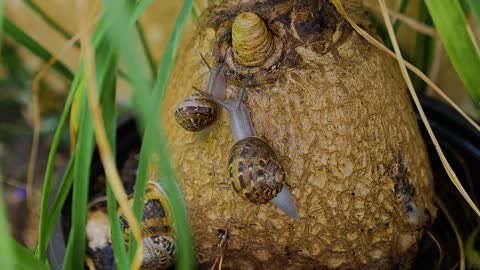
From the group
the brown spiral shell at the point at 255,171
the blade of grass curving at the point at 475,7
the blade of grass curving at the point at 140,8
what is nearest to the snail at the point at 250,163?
the brown spiral shell at the point at 255,171

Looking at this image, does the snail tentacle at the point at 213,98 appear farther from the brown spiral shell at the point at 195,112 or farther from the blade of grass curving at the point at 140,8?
the blade of grass curving at the point at 140,8

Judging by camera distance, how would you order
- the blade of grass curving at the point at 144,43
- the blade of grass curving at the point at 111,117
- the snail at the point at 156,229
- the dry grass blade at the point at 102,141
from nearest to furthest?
1. the dry grass blade at the point at 102,141
2. the blade of grass curving at the point at 111,117
3. the snail at the point at 156,229
4. the blade of grass curving at the point at 144,43

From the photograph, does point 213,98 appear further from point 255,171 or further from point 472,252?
point 472,252

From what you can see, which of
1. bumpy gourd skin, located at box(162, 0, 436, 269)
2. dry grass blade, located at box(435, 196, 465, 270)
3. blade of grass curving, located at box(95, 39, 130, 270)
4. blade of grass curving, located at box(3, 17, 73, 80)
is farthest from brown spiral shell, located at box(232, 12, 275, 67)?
dry grass blade, located at box(435, 196, 465, 270)

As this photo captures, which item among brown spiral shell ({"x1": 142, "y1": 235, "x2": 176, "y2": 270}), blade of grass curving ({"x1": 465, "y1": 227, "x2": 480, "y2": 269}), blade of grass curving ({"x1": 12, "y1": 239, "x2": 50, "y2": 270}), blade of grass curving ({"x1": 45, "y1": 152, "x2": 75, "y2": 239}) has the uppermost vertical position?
blade of grass curving ({"x1": 12, "y1": 239, "x2": 50, "y2": 270})

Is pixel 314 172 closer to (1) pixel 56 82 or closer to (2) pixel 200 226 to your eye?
(2) pixel 200 226

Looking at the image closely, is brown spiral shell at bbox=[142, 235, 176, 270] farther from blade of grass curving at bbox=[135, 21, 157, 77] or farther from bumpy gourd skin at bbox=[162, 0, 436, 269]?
blade of grass curving at bbox=[135, 21, 157, 77]

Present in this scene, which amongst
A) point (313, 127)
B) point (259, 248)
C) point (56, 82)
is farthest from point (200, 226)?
point (56, 82)
